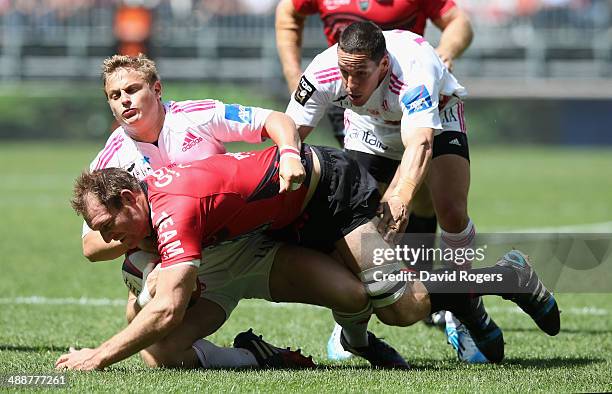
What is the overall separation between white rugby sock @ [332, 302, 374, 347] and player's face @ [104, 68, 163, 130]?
1.43 metres

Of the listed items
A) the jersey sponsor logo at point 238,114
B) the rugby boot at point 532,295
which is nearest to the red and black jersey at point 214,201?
the jersey sponsor logo at point 238,114

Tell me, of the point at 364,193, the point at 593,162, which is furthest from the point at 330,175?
the point at 593,162

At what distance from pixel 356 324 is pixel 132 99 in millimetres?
1658

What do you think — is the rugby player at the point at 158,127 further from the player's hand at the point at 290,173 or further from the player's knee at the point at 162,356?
the player's hand at the point at 290,173

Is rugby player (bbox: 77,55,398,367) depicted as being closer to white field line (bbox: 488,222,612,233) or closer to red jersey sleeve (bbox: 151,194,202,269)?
red jersey sleeve (bbox: 151,194,202,269)

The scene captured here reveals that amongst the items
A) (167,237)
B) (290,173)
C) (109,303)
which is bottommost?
(109,303)

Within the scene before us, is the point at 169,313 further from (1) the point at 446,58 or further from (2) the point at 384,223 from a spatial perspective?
(1) the point at 446,58

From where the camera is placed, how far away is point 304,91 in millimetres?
6078

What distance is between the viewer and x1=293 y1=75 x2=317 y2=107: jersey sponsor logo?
19.9ft

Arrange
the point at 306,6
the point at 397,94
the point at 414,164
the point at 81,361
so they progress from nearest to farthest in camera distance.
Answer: the point at 81,361 → the point at 414,164 → the point at 397,94 → the point at 306,6

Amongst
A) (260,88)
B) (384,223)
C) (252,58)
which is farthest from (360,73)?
(252,58)

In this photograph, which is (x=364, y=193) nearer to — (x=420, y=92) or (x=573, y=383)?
(x=420, y=92)

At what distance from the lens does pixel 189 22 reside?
85.6ft

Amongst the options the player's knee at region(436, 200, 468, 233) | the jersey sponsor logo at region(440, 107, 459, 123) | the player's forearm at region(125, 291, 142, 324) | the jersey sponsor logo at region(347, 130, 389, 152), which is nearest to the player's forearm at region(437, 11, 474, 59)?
the jersey sponsor logo at region(440, 107, 459, 123)
